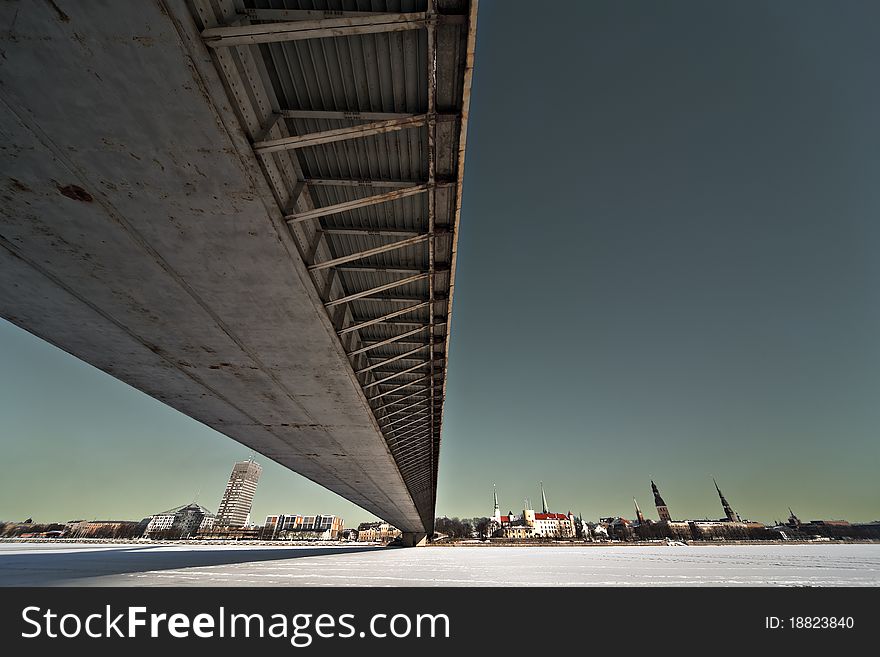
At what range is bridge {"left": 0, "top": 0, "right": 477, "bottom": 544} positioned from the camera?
3.83 m

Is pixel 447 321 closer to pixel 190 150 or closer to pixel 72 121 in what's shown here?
pixel 190 150

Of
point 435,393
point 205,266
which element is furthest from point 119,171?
point 435,393

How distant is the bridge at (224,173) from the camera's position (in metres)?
3.83

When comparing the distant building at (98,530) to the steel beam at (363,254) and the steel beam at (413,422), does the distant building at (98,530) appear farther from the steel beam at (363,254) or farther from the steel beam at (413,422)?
the steel beam at (363,254)

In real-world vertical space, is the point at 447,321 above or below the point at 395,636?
above

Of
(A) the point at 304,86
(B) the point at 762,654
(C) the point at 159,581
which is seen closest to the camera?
(B) the point at 762,654

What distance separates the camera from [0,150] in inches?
176

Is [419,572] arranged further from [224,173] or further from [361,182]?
[224,173]

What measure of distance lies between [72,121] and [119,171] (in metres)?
0.66

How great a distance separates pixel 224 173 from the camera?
16.0 ft

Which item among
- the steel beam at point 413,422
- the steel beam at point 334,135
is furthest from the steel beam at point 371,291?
the steel beam at point 413,422

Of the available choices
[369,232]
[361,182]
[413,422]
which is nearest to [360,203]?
[361,182]

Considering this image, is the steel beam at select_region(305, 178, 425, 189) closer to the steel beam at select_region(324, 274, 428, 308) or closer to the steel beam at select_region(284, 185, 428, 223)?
the steel beam at select_region(284, 185, 428, 223)

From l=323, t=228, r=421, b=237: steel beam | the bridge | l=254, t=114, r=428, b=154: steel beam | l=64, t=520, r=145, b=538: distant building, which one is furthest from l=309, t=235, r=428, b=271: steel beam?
l=64, t=520, r=145, b=538: distant building
